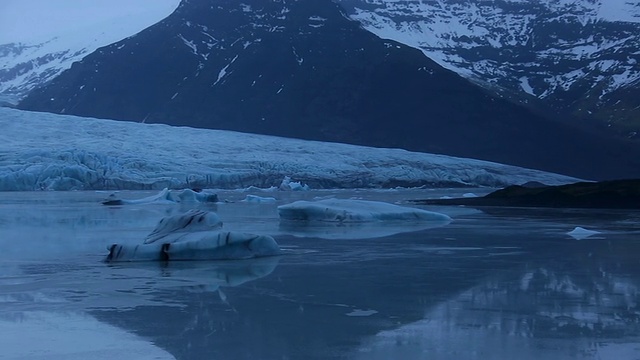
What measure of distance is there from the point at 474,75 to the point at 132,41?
2198 inches

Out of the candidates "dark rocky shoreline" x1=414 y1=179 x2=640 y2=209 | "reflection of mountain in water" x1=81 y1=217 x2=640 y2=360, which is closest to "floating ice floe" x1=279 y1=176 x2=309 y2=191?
"dark rocky shoreline" x1=414 y1=179 x2=640 y2=209

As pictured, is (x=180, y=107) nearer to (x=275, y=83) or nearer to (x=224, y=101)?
(x=224, y=101)

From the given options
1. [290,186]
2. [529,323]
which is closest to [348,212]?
[529,323]

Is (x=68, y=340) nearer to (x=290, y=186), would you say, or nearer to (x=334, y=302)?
(x=334, y=302)

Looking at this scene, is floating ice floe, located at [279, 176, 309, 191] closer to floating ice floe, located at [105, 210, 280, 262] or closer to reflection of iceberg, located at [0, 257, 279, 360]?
floating ice floe, located at [105, 210, 280, 262]

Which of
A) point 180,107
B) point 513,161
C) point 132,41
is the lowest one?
point 513,161

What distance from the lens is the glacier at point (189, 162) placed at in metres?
32.6

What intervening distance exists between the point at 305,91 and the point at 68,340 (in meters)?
94.7

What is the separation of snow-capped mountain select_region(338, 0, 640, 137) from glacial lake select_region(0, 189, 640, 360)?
110092 millimetres

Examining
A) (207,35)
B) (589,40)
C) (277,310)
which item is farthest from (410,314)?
(589,40)

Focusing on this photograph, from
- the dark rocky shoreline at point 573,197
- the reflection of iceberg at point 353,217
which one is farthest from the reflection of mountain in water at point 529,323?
the dark rocky shoreline at point 573,197

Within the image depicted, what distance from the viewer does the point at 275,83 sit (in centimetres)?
10112

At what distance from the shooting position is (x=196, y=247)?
27.2 feet

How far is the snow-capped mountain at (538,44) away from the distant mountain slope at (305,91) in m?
23.9
